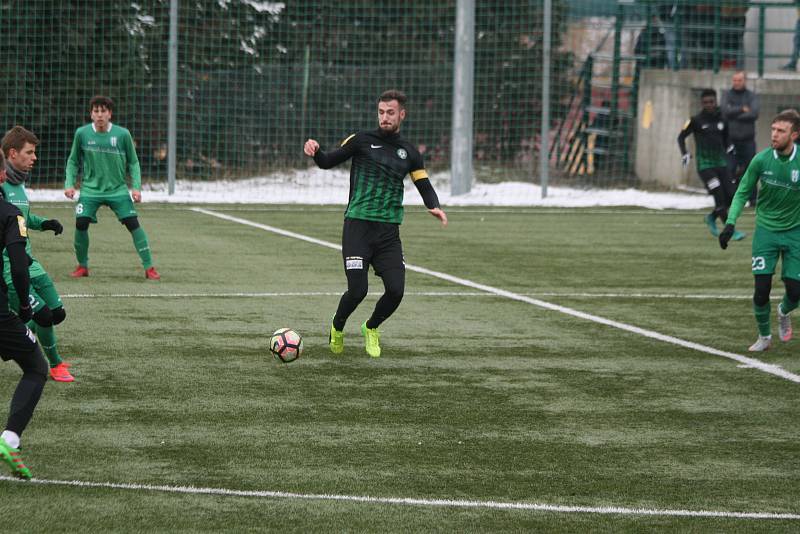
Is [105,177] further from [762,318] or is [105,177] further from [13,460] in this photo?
[13,460]

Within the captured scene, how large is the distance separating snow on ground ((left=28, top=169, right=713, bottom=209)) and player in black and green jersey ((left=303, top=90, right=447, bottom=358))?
14076 millimetres

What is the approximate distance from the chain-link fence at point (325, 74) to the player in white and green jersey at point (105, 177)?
11047 mm

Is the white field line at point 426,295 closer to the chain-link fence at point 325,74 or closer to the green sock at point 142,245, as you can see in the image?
the green sock at point 142,245

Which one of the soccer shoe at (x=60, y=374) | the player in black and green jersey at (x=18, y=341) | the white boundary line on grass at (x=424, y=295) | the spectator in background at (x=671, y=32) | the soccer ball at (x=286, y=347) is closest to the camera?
the player in black and green jersey at (x=18, y=341)

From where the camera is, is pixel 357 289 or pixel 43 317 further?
pixel 357 289

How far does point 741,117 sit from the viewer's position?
2145 cm

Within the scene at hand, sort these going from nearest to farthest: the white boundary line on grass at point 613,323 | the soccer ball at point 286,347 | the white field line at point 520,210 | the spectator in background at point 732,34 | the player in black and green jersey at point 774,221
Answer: the soccer ball at point 286,347 < the white boundary line on grass at point 613,323 < the player in black and green jersey at point 774,221 < the white field line at point 520,210 < the spectator in background at point 732,34

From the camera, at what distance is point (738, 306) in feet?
40.4

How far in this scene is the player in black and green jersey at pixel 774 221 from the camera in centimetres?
980

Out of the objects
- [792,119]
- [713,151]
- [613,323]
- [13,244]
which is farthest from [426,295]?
[713,151]

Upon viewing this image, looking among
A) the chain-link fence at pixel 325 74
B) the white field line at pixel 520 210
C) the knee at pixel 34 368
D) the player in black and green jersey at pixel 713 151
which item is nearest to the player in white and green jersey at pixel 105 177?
the knee at pixel 34 368

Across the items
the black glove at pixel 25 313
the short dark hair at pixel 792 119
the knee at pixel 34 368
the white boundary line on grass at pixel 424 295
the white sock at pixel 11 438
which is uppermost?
the short dark hair at pixel 792 119

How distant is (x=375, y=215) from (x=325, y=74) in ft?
57.5

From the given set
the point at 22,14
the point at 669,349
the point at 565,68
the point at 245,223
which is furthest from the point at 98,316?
the point at 565,68
